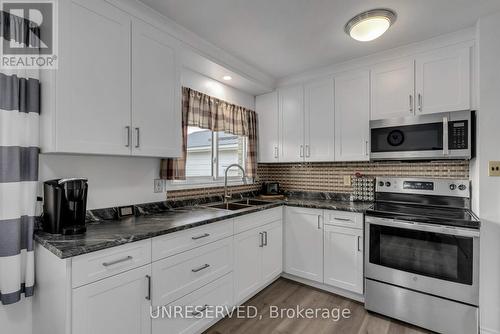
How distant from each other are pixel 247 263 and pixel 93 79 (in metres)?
1.87

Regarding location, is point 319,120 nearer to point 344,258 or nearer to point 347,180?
point 347,180

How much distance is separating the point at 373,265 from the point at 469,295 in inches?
25.1

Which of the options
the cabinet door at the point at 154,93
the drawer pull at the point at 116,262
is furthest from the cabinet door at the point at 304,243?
the drawer pull at the point at 116,262

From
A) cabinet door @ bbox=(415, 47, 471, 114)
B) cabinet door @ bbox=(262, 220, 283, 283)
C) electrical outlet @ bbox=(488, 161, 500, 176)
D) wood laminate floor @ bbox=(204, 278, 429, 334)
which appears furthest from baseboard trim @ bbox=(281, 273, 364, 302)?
cabinet door @ bbox=(415, 47, 471, 114)

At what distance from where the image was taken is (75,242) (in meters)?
1.26

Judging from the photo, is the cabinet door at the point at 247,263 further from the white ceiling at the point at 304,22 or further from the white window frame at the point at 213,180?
the white ceiling at the point at 304,22

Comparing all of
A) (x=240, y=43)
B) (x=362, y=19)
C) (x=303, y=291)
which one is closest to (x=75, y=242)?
(x=240, y=43)

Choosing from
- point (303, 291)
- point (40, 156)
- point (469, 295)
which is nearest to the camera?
point (40, 156)

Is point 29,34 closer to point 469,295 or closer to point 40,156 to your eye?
point 40,156

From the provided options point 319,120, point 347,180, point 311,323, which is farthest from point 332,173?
point 311,323

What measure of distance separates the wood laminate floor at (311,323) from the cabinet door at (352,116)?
1.44 m

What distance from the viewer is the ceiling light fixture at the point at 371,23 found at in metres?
1.76

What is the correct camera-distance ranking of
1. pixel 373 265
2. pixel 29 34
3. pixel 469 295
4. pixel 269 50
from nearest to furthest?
pixel 29 34, pixel 469 295, pixel 373 265, pixel 269 50

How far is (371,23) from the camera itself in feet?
5.95
